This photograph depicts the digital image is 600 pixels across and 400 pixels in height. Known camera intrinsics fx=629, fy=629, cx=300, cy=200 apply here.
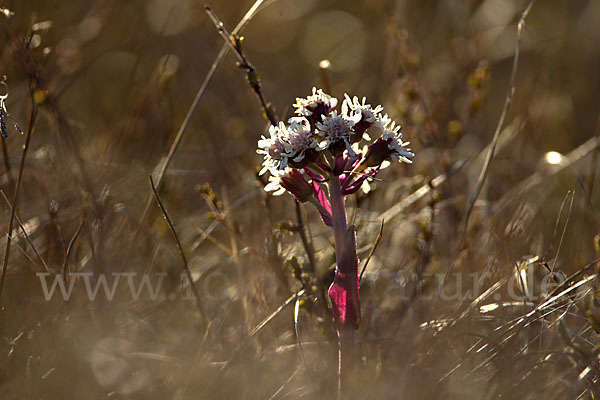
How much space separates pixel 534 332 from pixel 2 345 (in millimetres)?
1823

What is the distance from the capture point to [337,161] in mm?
2062

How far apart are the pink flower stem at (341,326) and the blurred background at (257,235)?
63mm

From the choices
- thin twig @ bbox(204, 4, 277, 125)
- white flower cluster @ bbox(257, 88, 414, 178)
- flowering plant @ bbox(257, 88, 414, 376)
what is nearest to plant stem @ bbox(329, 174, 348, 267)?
flowering plant @ bbox(257, 88, 414, 376)

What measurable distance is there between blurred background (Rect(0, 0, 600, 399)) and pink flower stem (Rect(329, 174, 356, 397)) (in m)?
0.06

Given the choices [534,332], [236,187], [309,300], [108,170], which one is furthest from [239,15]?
[534,332]

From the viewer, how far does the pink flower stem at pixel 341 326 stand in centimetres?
194

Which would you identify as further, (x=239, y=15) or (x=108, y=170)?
(x=239, y=15)

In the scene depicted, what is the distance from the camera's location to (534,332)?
7.30ft

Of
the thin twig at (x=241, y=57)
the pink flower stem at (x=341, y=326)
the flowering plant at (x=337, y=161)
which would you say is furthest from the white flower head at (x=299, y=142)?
the thin twig at (x=241, y=57)

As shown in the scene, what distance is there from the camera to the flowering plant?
195 cm

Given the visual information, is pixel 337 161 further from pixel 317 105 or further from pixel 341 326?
pixel 341 326

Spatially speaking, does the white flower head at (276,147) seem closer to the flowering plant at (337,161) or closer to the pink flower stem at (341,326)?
the flowering plant at (337,161)

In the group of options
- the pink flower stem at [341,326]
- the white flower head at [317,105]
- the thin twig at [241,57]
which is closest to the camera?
the pink flower stem at [341,326]

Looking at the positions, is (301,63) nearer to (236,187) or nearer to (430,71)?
(430,71)
